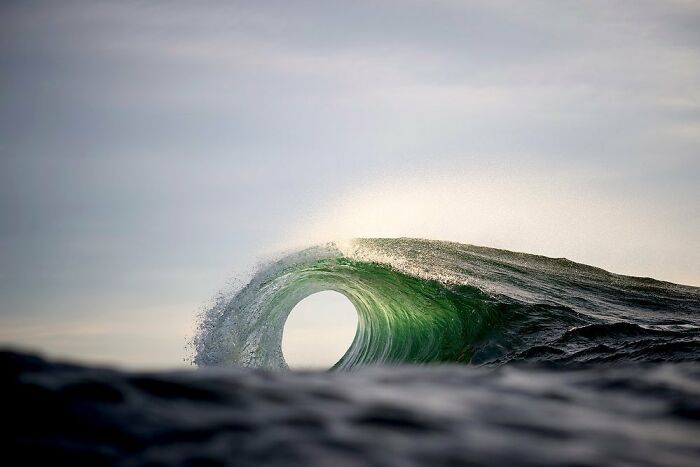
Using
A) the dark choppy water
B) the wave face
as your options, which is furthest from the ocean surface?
the wave face

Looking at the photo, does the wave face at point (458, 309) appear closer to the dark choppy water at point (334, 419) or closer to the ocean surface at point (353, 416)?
the ocean surface at point (353, 416)

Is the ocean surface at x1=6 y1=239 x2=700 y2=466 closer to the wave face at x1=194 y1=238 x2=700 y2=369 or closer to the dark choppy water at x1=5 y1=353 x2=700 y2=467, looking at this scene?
the dark choppy water at x1=5 y1=353 x2=700 y2=467

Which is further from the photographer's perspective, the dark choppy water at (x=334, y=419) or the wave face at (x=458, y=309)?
the wave face at (x=458, y=309)

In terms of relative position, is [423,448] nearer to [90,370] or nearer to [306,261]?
[90,370]

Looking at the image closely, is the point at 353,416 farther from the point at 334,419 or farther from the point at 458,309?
the point at 458,309

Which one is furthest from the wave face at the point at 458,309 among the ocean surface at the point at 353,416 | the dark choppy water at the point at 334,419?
the dark choppy water at the point at 334,419
